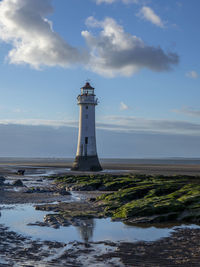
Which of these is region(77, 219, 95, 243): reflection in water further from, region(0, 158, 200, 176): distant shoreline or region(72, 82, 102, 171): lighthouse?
region(72, 82, 102, 171): lighthouse

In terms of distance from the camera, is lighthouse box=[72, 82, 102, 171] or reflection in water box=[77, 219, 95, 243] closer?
reflection in water box=[77, 219, 95, 243]

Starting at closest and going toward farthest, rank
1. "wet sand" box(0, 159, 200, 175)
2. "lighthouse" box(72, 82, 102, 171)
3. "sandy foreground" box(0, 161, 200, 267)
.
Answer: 1. "sandy foreground" box(0, 161, 200, 267)
2. "lighthouse" box(72, 82, 102, 171)
3. "wet sand" box(0, 159, 200, 175)

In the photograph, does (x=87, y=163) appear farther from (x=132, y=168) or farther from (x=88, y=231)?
(x=88, y=231)

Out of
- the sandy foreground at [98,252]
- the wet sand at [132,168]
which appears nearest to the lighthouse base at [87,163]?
the wet sand at [132,168]

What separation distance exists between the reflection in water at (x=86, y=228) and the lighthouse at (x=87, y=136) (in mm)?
35725

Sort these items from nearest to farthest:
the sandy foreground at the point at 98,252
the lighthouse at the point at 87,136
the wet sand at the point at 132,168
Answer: the sandy foreground at the point at 98,252
the lighthouse at the point at 87,136
the wet sand at the point at 132,168

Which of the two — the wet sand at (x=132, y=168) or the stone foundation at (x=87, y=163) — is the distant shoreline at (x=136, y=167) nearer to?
the wet sand at (x=132, y=168)

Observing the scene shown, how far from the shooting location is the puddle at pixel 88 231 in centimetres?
1085

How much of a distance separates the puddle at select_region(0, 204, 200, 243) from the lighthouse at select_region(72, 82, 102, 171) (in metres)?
35.0

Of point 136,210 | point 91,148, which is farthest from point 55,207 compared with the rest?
point 91,148

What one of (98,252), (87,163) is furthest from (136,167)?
(98,252)

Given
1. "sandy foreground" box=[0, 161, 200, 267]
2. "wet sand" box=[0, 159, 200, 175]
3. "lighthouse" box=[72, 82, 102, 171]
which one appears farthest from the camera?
"wet sand" box=[0, 159, 200, 175]

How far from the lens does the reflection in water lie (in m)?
10.9

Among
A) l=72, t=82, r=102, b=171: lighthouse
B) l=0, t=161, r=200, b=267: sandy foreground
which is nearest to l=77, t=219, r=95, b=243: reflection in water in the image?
l=0, t=161, r=200, b=267: sandy foreground
